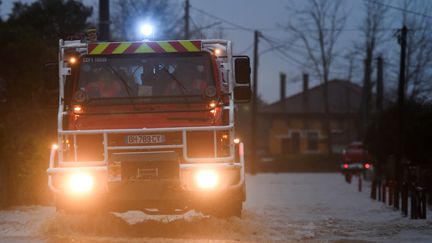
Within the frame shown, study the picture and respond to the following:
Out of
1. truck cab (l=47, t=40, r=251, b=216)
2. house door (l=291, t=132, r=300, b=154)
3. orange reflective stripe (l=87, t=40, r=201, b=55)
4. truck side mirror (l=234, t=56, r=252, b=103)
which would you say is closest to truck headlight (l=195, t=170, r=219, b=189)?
truck cab (l=47, t=40, r=251, b=216)

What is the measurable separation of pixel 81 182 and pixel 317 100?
82414mm

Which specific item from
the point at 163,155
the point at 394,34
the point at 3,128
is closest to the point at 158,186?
the point at 163,155

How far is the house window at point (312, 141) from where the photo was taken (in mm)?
82819

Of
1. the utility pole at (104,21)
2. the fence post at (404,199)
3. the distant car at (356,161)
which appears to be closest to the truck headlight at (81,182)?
the fence post at (404,199)

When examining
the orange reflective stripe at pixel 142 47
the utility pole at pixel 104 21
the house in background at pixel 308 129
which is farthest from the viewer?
the house in background at pixel 308 129

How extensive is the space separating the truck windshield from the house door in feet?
233

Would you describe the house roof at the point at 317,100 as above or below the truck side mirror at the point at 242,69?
above

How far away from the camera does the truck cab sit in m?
12.1

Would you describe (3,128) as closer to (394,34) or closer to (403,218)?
(403,218)

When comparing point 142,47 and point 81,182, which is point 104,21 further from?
point 81,182

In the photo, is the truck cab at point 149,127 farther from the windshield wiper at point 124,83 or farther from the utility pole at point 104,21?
A: the utility pole at point 104,21

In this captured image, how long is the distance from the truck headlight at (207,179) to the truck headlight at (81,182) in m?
1.44

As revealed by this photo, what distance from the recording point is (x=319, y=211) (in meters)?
20.2

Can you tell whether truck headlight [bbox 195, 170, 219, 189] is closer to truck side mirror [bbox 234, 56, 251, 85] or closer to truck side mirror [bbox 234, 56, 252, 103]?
truck side mirror [bbox 234, 56, 252, 103]
